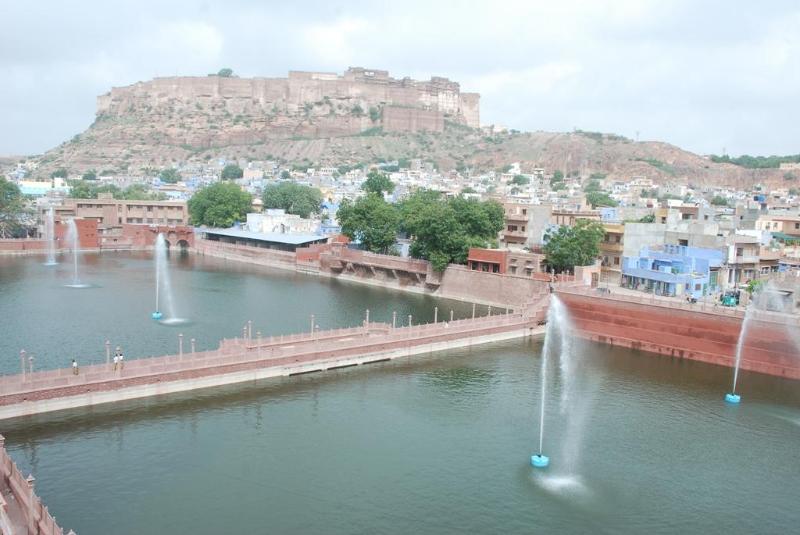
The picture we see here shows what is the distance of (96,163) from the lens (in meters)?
171

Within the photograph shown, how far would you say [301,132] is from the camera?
180m

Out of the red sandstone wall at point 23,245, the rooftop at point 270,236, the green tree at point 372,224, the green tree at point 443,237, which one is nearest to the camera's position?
the green tree at point 443,237

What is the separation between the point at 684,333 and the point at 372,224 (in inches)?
1369

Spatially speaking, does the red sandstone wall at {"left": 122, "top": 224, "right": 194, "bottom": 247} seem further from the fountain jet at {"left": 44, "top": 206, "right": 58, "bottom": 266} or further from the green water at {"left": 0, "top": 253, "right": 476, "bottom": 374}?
the green water at {"left": 0, "top": 253, "right": 476, "bottom": 374}

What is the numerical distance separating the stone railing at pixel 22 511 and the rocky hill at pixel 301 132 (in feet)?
502

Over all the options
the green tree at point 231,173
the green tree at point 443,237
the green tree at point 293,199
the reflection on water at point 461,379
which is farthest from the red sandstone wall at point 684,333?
the green tree at point 231,173

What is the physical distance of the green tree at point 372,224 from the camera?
69562 millimetres

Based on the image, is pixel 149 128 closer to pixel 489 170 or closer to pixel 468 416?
pixel 489 170

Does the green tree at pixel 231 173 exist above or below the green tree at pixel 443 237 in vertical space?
above

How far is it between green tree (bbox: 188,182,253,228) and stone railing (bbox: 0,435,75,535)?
72118 millimetres

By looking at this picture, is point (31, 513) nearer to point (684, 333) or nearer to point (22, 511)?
point (22, 511)

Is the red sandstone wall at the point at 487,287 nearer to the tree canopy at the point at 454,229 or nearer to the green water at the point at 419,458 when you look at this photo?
the tree canopy at the point at 454,229

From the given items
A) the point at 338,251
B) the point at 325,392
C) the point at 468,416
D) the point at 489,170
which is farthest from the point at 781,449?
the point at 489,170

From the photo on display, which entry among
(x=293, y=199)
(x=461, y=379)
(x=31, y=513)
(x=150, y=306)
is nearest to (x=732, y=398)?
(x=461, y=379)
